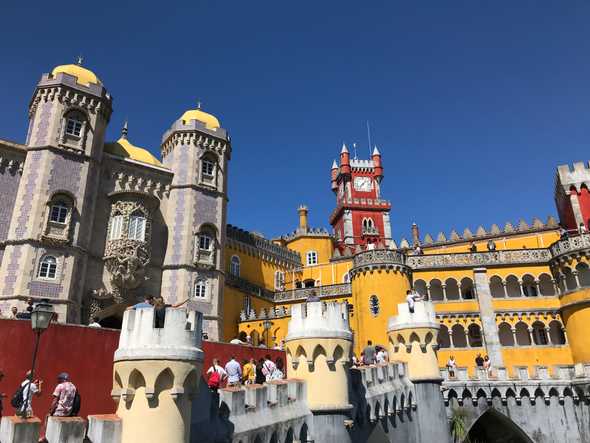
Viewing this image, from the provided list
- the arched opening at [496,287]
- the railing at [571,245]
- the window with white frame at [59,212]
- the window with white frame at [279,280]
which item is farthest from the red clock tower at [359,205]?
the window with white frame at [59,212]

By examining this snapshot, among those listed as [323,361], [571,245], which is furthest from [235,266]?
[323,361]

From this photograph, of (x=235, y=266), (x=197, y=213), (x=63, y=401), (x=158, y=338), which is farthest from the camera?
(x=235, y=266)

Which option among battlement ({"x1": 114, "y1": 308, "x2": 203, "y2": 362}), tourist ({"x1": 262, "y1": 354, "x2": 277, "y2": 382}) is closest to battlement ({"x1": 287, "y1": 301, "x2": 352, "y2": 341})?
tourist ({"x1": 262, "y1": 354, "x2": 277, "y2": 382})

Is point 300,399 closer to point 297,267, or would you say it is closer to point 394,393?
point 394,393

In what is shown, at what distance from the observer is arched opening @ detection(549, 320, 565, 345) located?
33625mm

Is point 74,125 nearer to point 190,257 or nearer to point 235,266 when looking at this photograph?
point 190,257

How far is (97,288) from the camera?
90.4ft

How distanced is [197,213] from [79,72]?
11.9 metres

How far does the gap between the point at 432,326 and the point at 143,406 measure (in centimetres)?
1581

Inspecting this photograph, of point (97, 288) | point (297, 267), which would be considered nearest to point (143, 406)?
point (97, 288)

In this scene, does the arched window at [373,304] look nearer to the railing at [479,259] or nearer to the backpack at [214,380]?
the railing at [479,259]

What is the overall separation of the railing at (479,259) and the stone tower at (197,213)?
15.2m

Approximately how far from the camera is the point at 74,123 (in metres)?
28.5

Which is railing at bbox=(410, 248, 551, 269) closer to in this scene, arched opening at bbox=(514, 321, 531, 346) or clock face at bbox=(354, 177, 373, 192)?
arched opening at bbox=(514, 321, 531, 346)
